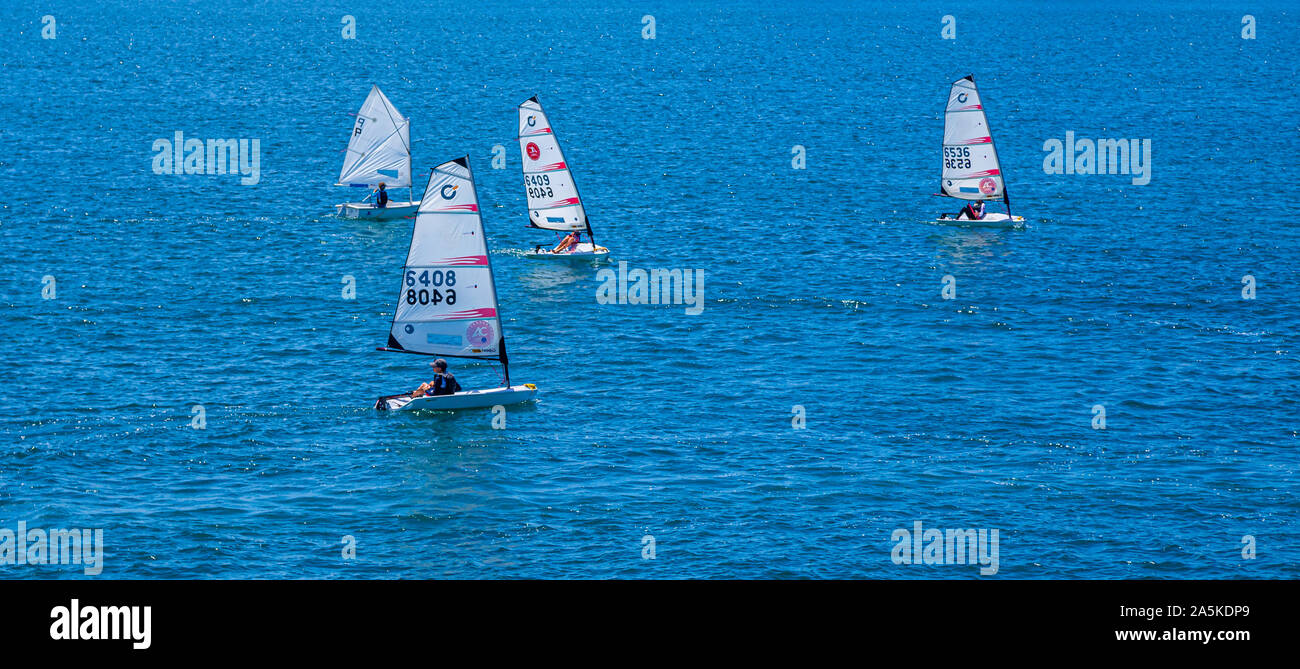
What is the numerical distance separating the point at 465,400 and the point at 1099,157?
98.1m

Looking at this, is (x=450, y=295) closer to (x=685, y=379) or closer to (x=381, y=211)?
(x=685, y=379)

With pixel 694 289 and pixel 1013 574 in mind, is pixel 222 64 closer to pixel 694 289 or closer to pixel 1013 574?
pixel 694 289

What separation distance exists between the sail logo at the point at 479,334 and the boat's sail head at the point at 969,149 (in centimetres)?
4493

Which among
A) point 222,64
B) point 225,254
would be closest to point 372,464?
point 225,254

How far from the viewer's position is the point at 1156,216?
101m

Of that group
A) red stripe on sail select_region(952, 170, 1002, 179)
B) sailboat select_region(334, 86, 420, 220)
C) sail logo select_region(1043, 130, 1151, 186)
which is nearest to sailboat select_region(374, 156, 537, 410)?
sailboat select_region(334, 86, 420, 220)

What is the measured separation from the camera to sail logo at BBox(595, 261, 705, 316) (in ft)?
247

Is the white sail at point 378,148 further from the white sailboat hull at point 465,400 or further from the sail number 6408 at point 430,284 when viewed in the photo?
the white sailboat hull at point 465,400

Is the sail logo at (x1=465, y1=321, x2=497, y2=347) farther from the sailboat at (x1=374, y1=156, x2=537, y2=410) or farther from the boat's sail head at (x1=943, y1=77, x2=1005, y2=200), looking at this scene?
the boat's sail head at (x1=943, y1=77, x2=1005, y2=200)


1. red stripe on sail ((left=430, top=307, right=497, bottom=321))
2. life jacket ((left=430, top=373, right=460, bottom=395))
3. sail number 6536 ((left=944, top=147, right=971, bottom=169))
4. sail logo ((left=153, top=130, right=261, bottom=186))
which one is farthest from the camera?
sail logo ((left=153, top=130, right=261, bottom=186))

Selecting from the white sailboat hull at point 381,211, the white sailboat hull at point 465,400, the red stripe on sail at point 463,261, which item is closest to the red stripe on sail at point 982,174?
the white sailboat hull at point 381,211

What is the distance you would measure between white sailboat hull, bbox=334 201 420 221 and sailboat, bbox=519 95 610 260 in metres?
13.9

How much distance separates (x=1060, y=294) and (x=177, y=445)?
47376 millimetres
